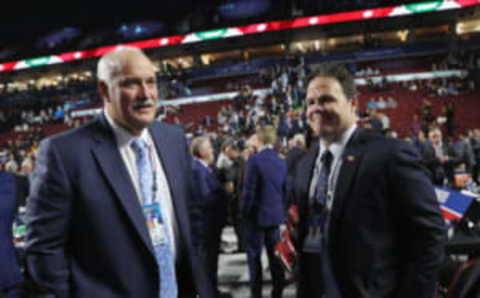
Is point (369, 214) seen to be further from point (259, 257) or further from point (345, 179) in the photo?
point (259, 257)

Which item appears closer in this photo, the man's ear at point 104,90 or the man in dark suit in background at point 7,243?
the man's ear at point 104,90

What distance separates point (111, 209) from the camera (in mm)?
1339

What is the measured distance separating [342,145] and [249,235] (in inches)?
86.1

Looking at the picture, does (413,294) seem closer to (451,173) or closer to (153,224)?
(153,224)

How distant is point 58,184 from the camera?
4.16 ft

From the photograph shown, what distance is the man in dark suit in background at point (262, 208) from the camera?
3428 millimetres

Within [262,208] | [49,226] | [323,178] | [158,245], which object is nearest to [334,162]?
[323,178]

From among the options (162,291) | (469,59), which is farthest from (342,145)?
(469,59)

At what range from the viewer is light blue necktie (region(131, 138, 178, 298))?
4.73ft

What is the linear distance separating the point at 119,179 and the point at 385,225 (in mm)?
1007

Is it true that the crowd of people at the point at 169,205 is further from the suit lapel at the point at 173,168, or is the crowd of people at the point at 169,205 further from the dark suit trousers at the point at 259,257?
the dark suit trousers at the point at 259,257

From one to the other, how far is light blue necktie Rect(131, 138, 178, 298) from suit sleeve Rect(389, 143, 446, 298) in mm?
868

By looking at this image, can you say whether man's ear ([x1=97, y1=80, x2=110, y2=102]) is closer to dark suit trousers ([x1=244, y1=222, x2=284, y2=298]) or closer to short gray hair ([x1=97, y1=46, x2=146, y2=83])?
short gray hair ([x1=97, y1=46, x2=146, y2=83])

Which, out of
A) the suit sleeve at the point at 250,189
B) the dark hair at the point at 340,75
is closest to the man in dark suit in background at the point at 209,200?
the suit sleeve at the point at 250,189
